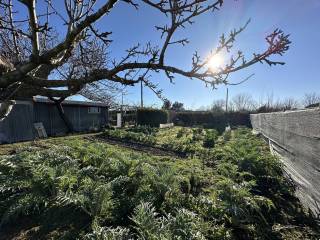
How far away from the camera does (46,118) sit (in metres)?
21.3

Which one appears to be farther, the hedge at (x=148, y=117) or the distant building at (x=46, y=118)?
the hedge at (x=148, y=117)

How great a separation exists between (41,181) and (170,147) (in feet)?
27.3

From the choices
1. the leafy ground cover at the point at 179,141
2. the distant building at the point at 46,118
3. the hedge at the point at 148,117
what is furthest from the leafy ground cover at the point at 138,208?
the hedge at the point at 148,117

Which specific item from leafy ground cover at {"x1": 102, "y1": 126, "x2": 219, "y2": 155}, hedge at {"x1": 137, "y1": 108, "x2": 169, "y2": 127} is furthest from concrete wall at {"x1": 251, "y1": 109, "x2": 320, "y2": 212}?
hedge at {"x1": 137, "y1": 108, "x2": 169, "y2": 127}

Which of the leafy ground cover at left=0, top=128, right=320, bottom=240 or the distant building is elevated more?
the distant building

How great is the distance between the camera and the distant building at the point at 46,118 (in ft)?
53.2

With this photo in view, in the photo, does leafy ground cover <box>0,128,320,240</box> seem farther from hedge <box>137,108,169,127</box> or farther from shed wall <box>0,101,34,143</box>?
hedge <box>137,108,169,127</box>

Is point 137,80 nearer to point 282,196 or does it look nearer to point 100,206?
point 100,206

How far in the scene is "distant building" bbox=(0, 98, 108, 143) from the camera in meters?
16.2

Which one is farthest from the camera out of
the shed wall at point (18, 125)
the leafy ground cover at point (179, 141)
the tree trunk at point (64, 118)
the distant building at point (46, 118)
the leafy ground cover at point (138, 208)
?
the tree trunk at point (64, 118)

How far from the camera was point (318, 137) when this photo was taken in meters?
3.47

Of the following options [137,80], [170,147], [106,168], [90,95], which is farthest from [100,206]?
[90,95]

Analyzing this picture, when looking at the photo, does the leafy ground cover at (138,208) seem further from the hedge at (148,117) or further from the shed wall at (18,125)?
the hedge at (148,117)

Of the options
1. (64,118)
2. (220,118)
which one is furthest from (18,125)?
(220,118)
